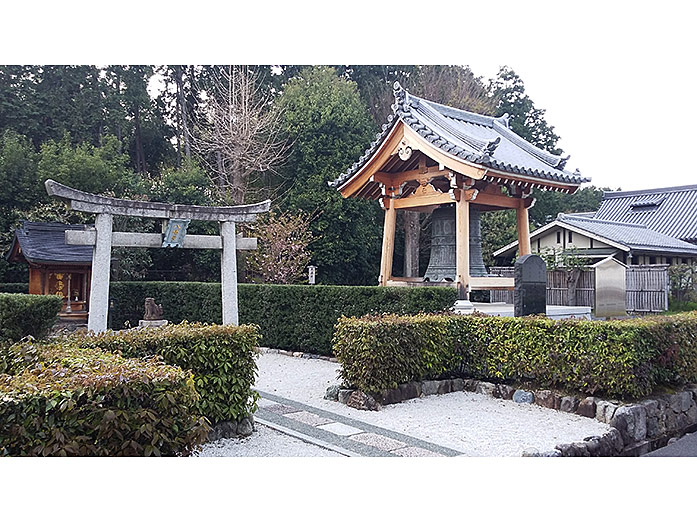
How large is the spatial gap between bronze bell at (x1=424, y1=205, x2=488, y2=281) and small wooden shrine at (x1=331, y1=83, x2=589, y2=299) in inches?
3.0

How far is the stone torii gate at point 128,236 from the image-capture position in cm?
789

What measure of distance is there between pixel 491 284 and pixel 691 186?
1765 cm

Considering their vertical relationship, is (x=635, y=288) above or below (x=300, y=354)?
above

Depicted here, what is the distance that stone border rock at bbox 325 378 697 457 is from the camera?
553cm

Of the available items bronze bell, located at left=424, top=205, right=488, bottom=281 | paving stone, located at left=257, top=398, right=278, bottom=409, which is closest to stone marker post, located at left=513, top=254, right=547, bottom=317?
bronze bell, located at left=424, top=205, right=488, bottom=281

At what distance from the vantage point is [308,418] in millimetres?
6184

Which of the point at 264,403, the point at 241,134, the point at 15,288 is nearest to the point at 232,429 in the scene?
the point at 264,403

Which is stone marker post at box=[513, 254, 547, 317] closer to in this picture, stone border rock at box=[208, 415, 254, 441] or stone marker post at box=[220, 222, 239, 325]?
stone border rock at box=[208, 415, 254, 441]

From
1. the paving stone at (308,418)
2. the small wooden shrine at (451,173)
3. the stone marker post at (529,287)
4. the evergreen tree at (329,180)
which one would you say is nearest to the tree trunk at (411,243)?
the evergreen tree at (329,180)

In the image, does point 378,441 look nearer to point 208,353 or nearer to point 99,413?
point 208,353

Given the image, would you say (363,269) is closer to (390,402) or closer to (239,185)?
(239,185)

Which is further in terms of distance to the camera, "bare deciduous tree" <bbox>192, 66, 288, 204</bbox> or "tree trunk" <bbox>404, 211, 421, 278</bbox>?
"tree trunk" <bbox>404, 211, 421, 278</bbox>

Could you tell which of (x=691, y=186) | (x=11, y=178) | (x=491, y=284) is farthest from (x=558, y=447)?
(x=691, y=186)

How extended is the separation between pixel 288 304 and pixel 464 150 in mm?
4654
